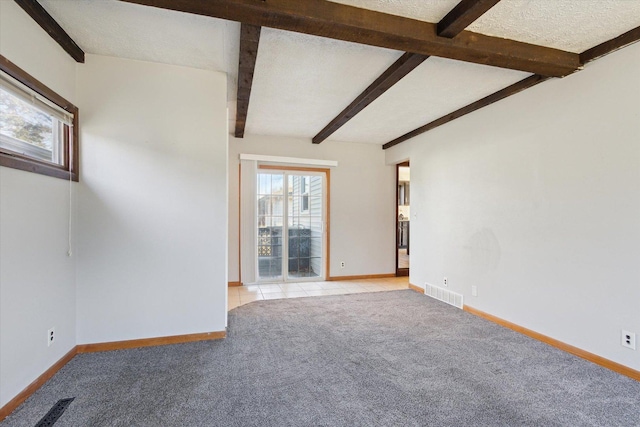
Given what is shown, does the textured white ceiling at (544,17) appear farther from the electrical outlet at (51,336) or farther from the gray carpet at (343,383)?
the electrical outlet at (51,336)

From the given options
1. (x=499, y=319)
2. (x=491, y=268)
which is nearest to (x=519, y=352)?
(x=499, y=319)

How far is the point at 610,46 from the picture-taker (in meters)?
2.28

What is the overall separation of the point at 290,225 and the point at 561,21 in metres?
4.27

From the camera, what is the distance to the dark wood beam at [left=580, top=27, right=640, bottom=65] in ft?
7.04

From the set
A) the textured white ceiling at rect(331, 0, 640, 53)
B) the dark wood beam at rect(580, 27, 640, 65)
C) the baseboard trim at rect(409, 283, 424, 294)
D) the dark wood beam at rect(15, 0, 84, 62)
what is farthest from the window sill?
the baseboard trim at rect(409, 283, 424, 294)

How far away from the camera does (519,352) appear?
2566 mm

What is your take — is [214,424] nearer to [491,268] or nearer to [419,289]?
[491,268]

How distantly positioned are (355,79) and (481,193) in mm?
2022

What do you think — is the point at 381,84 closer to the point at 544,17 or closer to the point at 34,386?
the point at 544,17

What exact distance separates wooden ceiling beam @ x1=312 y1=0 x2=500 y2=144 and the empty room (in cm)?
2

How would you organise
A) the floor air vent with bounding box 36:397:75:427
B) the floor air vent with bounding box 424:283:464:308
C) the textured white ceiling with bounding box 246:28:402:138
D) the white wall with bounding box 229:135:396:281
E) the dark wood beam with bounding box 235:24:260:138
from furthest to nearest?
the white wall with bounding box 229:135:396:281 → the floor air vent with bounding box 424:283:464:308 → the textured white ceiling with bounding box 246:28:402:138 → the dark wood beam with bounding box 235:24:260:138 → the floor air vent with bounding box 36:397:75:427

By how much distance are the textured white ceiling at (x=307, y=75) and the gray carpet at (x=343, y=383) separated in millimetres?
2550

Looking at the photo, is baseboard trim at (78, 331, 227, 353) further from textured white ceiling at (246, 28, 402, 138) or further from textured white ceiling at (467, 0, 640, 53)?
textured white ceiling at (467, 0, 640, 53)

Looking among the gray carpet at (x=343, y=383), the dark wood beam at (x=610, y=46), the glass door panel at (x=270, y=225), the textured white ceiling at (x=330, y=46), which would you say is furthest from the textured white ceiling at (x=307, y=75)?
the gray carpet at (x=343, y=383)
